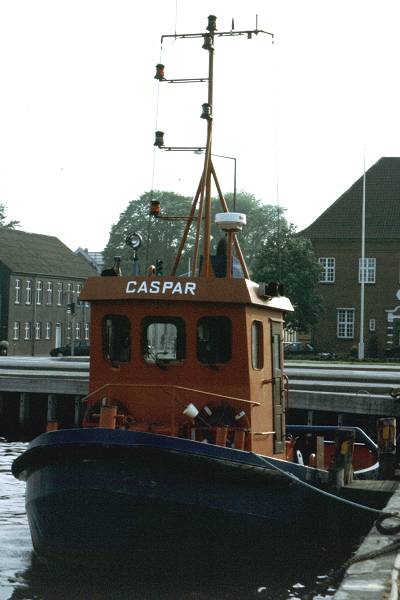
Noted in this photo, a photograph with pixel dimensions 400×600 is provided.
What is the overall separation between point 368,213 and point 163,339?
214 feet

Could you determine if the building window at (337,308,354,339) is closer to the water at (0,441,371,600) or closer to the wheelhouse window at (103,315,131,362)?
the water at (0,441,371,600)

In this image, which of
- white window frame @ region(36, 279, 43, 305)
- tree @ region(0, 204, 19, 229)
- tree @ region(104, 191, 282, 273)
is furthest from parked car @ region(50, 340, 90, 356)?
tree @ region(0, 204, 19, 229)

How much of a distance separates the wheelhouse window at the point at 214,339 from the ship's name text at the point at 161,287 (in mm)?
470

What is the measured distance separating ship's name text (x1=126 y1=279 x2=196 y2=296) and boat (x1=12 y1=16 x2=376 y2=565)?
1 cm

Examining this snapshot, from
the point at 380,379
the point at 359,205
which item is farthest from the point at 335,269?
the point at 380,379

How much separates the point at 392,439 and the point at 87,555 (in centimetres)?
695

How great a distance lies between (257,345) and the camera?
15188mm

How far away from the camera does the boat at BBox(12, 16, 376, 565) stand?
43.3ft

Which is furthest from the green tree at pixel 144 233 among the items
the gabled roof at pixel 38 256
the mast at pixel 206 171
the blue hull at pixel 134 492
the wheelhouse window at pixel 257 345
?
the blue hull at pixel 134 492

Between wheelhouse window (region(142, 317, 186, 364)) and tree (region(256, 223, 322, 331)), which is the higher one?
tree (region(256, 223, 322, 331))

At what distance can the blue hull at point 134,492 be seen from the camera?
43.0ft

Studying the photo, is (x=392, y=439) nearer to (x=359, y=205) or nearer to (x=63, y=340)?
(x=359, y=205)

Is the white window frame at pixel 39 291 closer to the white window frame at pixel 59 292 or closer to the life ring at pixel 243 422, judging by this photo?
the white window frame at pixel 59 292

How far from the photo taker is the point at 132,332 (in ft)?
48.5
